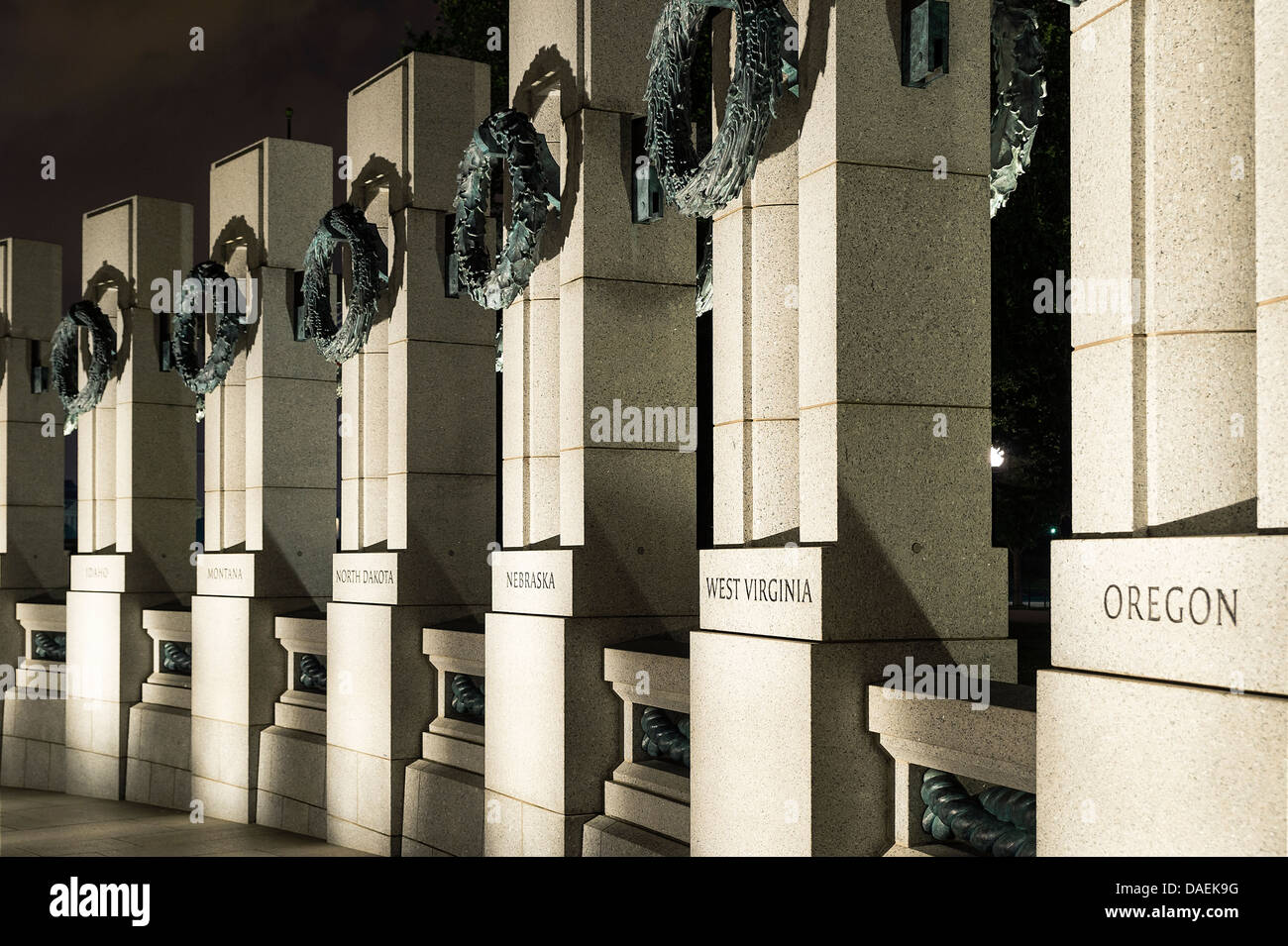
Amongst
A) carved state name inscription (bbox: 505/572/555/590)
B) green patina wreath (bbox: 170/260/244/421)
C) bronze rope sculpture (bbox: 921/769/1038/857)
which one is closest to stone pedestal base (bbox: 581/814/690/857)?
carved state name inscription (bbox: 505/572/555/590)

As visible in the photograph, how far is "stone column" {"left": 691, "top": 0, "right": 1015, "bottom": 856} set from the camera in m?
8.66

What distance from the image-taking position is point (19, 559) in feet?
76.9

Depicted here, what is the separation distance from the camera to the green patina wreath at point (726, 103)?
9258 millimetres

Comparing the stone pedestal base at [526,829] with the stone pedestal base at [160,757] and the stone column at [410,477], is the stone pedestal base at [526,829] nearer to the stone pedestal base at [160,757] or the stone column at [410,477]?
the stone column at [410,477]

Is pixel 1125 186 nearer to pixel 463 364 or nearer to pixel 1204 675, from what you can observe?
pixel 1204 675

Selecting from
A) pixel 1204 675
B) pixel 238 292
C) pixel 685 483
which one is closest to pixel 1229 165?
pixel 1204 675

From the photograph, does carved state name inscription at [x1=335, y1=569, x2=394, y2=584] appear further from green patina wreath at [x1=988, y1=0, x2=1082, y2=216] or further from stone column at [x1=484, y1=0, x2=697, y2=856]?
green patina wreath at [x1=988, y1=0, x2=1082, y2=216]

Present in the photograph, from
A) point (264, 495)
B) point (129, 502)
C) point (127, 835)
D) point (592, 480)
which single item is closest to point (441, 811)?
point (592, 480)

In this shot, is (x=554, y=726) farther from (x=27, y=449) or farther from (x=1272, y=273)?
(x=27, y=449)

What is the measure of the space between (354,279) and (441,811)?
5534 millimetres

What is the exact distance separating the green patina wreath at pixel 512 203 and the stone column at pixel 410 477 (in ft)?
4.99

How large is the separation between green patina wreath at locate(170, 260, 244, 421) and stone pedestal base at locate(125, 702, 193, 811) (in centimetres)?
408

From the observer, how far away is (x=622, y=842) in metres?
11.1

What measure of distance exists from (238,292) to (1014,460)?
44.7ft
